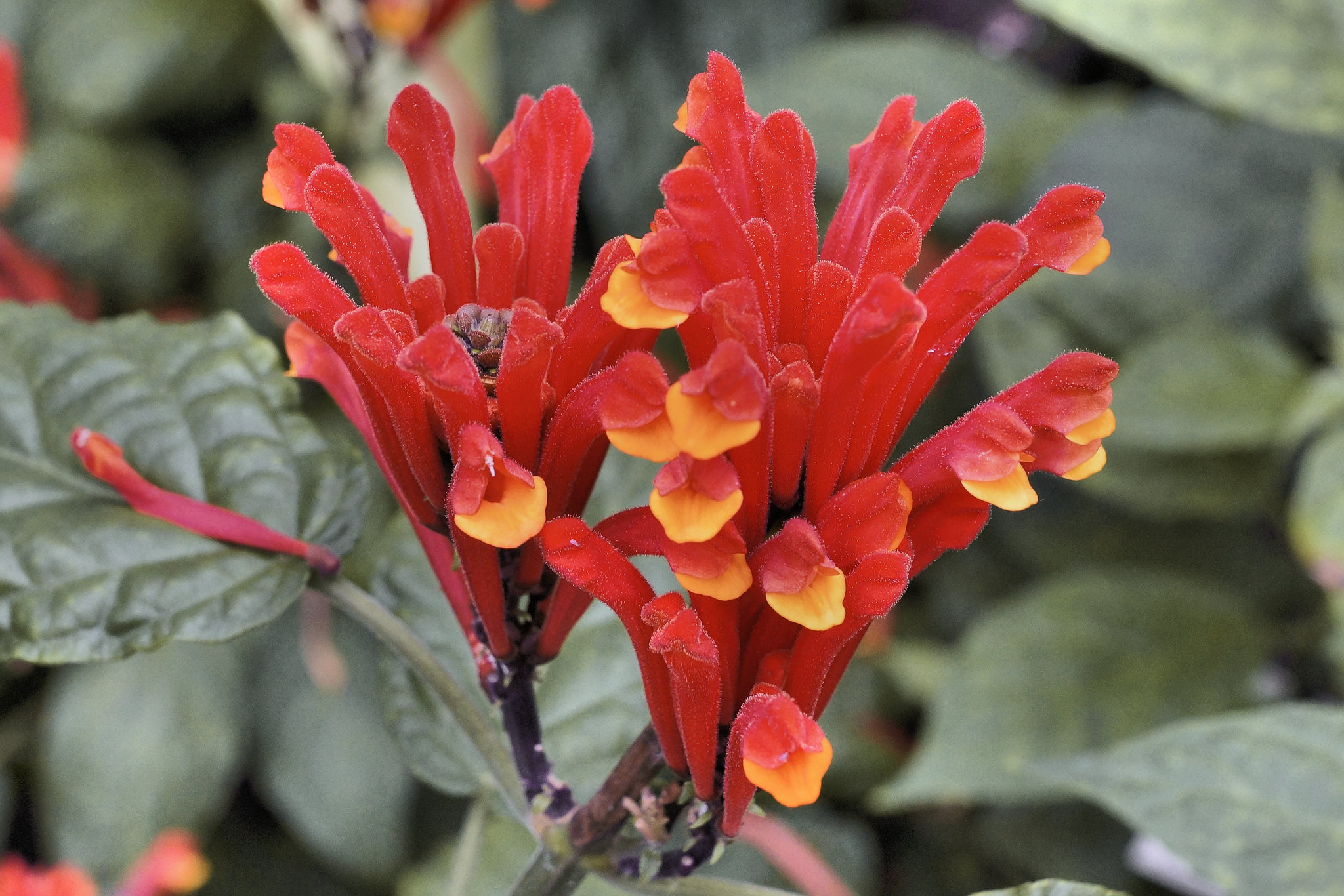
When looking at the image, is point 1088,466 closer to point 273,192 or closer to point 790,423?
point 790,423

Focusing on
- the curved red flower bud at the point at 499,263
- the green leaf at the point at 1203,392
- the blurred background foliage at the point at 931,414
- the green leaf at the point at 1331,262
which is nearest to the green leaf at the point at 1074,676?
the blurred background foliage at the point at 931,414

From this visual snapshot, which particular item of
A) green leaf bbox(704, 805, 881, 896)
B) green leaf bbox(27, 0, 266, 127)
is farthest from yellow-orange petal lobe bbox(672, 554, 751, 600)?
green leaf bbox(27, 0, 266, 127)

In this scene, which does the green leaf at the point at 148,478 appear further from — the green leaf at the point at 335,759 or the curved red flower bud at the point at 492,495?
the green leaf at the point at 335,759

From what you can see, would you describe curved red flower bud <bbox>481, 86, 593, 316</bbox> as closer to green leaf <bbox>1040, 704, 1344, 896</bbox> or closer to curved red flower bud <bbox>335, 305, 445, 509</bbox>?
curved red flower bud <bbox>335, 305, 445, 509</bbox>


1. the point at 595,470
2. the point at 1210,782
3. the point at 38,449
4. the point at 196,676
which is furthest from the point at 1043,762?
the point at 196,676

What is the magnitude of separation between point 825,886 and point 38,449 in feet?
1.97

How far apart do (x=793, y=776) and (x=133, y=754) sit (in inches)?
35.7

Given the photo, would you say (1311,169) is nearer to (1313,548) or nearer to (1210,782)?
(1313,548)

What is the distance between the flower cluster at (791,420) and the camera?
0.87 ft

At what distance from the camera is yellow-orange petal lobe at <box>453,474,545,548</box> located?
0.27 metres

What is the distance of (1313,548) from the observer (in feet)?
2.32

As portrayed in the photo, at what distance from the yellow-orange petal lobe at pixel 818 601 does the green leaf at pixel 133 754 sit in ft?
2.93

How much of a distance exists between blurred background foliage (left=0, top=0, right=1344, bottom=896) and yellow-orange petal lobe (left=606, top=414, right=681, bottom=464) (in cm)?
37

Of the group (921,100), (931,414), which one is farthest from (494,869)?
(921,100)
